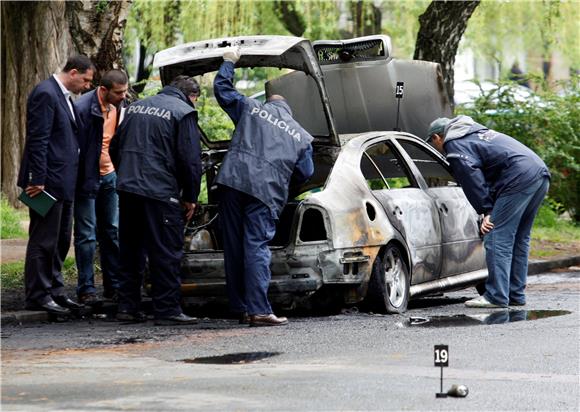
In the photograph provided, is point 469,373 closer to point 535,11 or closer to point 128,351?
point 128,351

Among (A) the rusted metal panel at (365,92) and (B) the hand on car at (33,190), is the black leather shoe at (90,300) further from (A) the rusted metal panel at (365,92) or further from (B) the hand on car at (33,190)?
(A) the rusted metal panel at (365,92)

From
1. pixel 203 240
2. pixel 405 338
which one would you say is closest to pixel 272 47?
pixel 203 240

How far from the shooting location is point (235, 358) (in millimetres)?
8109

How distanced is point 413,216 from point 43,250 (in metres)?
2.98

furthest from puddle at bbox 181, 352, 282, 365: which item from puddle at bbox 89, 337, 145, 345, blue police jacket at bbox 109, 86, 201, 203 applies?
blue police jacket at bbox 109, 86, 201, 203

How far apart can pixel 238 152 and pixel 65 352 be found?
2.24 metres

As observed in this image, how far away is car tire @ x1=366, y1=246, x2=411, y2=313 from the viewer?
10242 millimetres

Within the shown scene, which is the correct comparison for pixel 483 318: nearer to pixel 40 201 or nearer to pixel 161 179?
pixel 161 179

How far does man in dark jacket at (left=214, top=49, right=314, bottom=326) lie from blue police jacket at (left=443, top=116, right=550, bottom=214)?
1.54 meters

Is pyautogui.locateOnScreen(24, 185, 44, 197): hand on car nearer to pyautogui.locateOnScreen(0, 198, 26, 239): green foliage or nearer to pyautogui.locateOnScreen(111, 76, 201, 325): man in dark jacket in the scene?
pyautogui.locateOnScreen(111, 76, 201, 325): man in dark jacket

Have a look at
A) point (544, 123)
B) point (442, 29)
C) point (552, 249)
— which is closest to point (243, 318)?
point (552, 249)

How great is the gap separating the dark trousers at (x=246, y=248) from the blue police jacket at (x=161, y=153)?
13.4 inches

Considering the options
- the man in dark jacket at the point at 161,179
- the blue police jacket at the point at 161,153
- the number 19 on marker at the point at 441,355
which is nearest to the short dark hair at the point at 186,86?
the man in dark jacket at the point at 161,179

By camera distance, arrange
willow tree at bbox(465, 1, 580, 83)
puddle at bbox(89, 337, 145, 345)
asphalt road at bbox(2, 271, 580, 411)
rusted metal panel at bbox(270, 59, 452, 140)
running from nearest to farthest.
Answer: asphalt road at bbox(2, 271, 580, 411), puddle at bbox(89, 337, 145, 345), rusted metal panel at bbox(270, 59, 452, 140), willow tree at bbox(465, 1, 580, 83)
